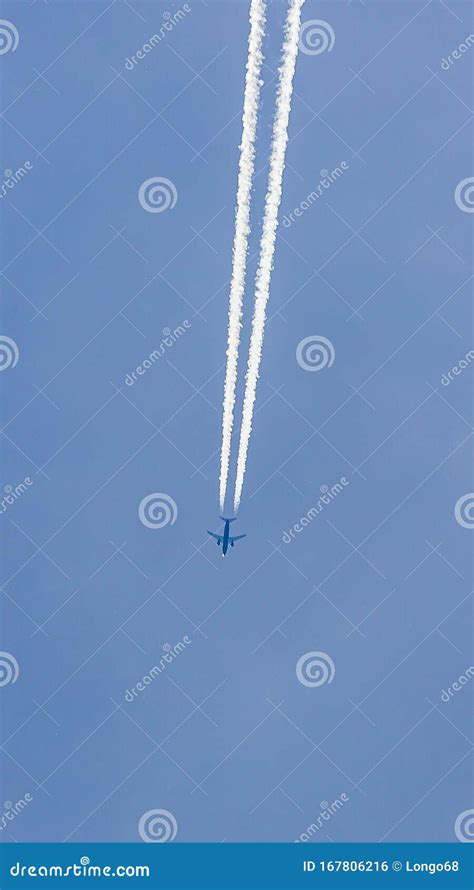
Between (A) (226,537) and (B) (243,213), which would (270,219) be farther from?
(A) (226,537)

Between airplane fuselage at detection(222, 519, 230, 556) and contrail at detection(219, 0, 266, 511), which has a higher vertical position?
contrail at detection(219, 0, 266, 511)

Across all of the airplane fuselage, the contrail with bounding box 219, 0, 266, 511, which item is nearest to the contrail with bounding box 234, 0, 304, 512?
the contrail with bounding box 219, 0, 266, 511

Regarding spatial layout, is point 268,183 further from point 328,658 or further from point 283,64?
point 328,658

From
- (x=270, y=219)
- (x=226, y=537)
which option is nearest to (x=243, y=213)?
(x=270, y=219)

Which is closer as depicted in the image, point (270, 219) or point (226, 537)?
point (270, 219)

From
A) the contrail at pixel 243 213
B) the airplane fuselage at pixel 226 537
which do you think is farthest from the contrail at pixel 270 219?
the airplane fuselage at pixel 226 537

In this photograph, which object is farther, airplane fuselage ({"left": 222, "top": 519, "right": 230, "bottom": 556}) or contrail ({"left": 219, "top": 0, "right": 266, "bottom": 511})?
airplane fuselage ({"left": 222, "top": 519, "right": 230, "bottom": 556})

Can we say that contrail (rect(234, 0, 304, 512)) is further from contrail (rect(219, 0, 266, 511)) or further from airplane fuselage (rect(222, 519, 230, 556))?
airplane fuselage (rect(222, 519, 230, 556))
